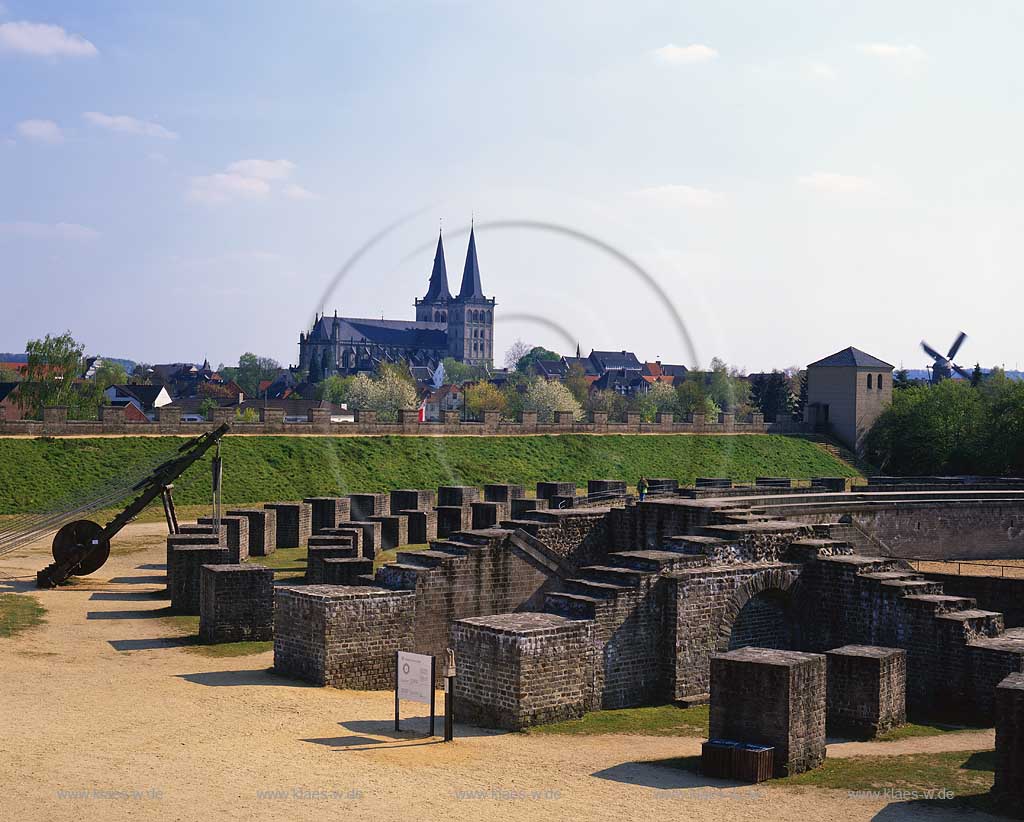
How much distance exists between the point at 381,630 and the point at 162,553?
18.4 meters

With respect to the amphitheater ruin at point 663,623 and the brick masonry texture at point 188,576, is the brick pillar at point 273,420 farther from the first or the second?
the brick masonry texture at point 188,576

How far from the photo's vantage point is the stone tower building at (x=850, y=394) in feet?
240

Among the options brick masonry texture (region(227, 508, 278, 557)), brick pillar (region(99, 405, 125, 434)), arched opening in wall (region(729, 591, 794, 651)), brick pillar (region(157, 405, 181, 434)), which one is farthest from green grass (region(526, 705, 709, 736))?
brick pillar (region(157, 405, 181, 434))

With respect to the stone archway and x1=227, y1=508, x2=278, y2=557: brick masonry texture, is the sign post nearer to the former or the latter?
the stone archway

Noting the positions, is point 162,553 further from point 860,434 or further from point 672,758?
point 860,434

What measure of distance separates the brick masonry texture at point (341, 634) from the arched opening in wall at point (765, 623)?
6.64 meters

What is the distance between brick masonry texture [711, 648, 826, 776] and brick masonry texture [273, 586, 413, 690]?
21.4 feet

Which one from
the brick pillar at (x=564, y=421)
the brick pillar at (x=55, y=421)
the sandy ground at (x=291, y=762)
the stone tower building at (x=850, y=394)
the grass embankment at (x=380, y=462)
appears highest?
the stone tower building at (x=850, y=394)

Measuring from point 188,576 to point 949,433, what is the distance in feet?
154

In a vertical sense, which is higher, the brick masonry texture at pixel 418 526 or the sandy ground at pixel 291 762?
the brick masonry texture at pixel 418 526

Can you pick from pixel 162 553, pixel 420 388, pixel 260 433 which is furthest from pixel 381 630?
pixel 420 388

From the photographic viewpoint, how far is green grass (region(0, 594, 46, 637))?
80.8ft

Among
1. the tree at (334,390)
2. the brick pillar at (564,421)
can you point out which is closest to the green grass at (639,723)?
the brick pillar at (564,421)

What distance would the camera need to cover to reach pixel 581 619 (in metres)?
20.3
